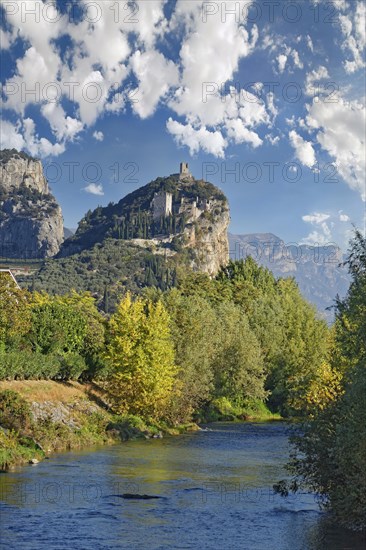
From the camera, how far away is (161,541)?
88.5 feet

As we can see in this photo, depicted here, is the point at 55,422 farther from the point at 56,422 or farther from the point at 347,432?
the point at 347,432

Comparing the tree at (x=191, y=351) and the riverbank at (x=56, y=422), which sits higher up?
the tree at (x=191, y=351)

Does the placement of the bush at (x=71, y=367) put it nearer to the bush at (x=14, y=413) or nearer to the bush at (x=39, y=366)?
the bush at (x=39, y=366)

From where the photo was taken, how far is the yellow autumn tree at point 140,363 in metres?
69.0

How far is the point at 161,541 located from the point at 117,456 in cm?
2262

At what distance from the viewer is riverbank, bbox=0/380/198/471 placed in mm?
46406

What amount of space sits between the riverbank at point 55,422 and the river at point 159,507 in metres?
1.91

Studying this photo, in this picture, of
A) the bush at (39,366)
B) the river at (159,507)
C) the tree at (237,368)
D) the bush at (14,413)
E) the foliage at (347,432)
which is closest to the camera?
the foliage at (347,432)

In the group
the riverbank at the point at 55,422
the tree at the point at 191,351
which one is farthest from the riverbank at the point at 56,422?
the tree at the point at 191,351

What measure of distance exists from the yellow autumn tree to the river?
17.8m

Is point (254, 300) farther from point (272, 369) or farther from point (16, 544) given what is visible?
point (16, 544)

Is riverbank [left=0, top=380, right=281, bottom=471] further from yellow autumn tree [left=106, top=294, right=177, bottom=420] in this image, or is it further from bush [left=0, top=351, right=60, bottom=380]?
yellow autumn tree [left=106, top=294, right=177, bottom=420]

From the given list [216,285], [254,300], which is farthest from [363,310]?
[216,285]

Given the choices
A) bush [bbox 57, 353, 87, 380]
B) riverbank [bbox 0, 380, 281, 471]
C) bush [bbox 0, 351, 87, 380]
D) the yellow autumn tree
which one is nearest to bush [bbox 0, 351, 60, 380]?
bush [bbox 0, 351, 87, 380]
